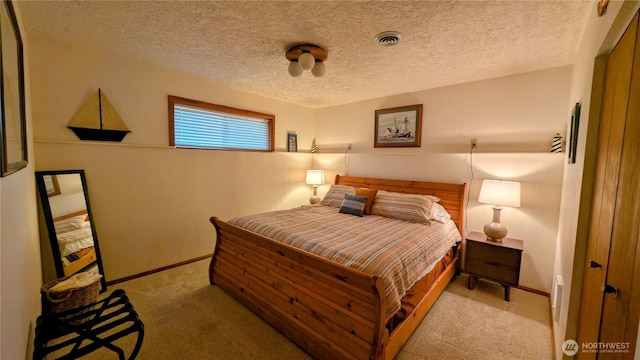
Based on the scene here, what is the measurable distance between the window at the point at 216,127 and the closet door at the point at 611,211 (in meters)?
3.57

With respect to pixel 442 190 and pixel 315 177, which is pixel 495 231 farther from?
pixel 315 177

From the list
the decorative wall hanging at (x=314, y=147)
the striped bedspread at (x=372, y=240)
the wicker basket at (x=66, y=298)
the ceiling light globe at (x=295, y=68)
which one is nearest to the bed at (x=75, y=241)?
the wicker basket at (x=66, y=298)

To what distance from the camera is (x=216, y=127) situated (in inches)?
138

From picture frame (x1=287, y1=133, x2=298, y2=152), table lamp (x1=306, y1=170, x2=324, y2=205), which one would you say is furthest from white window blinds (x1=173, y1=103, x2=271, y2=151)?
table lamp (x1=306, y1=170, x2=324, y2=205)

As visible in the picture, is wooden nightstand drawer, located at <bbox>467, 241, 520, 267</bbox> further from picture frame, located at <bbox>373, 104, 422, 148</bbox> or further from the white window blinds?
the white window blinds

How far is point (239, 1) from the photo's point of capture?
162cm

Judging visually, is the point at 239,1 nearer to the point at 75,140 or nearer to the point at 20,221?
the point at 20,221

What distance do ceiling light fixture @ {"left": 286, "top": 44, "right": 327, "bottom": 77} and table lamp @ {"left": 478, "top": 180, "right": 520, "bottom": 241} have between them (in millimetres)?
2102

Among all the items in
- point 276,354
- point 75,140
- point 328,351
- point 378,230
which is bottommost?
point 276,354

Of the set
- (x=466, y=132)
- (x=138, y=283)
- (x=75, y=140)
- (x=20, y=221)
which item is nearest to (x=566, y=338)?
(x=466, y=132)

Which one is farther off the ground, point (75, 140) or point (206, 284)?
point (75, 140)

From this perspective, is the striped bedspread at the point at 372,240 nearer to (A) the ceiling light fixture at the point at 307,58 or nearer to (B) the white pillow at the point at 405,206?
(B) the white pillow at the point at 405,206

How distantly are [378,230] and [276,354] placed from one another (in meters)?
1.34

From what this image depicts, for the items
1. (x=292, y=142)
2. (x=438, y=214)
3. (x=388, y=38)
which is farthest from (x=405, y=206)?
(x=292, y=142)
